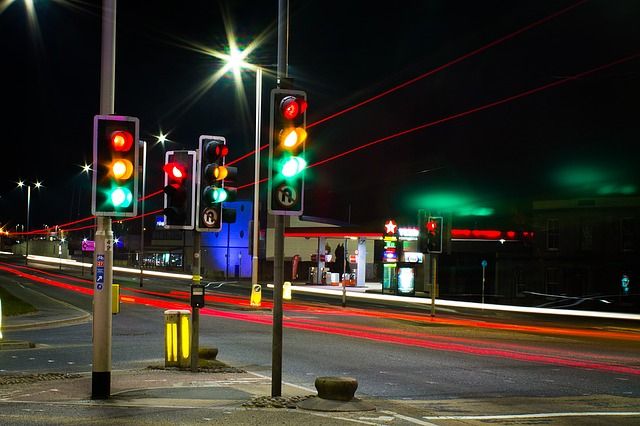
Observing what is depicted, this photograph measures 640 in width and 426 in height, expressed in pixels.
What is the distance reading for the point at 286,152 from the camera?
32.0ft

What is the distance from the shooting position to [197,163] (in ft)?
40.3

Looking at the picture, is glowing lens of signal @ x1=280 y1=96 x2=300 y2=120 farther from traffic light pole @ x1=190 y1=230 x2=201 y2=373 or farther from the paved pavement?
the paved pavement

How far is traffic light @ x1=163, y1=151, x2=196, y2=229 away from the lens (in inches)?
473

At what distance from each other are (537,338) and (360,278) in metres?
41.9

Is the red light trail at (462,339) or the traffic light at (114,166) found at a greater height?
the traffic light at (114,166)

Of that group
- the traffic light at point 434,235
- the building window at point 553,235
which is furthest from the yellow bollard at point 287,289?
the building window at point 553,235

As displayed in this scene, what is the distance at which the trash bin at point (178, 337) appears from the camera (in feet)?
43.3

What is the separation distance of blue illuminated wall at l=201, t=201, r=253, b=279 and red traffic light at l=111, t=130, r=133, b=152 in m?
65.1

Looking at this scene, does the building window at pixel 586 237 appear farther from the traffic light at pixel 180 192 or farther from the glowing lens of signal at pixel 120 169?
the glowing lens of signal at pixel 120 169

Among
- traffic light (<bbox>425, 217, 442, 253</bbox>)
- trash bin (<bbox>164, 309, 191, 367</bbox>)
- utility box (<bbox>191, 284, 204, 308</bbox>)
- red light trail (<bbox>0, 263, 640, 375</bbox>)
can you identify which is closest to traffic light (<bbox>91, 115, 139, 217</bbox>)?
utility box (<bbox>191, 284, 204, 308</bbox>)

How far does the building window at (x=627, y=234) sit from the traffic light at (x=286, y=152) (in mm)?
38973

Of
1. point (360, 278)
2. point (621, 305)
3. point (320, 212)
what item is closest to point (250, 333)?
point (621, 305)

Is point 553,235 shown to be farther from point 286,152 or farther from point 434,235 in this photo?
point 286,152

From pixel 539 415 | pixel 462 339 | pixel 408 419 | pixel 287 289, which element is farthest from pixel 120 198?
pixel 287 289
